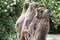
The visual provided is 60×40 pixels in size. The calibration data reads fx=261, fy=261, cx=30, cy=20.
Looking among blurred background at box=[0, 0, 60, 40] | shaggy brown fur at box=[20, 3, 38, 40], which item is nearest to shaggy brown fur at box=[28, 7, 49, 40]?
shaggy brown fur at box=[20, 3, 38, 40]

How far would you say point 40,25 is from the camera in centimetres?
225

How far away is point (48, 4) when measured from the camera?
582cm

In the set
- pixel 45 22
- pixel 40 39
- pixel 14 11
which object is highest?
pixel 45 22

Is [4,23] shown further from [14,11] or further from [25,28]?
[25,28]

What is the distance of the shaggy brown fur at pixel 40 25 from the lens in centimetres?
224

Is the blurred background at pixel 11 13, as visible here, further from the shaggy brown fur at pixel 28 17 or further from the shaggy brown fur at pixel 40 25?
the shaggy brown fur at pixel 40 25

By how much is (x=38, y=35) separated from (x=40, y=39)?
4 cm

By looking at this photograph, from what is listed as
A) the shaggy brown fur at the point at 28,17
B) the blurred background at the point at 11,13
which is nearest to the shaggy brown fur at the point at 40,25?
the shaggy brown fur at the point at 28,17

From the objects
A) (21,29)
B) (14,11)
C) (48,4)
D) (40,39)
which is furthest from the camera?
(14,11)

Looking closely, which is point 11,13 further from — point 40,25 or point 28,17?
point 40,25

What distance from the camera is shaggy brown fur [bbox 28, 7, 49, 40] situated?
7.36 feet

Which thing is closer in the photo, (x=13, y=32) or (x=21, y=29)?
(x=21, y=29)

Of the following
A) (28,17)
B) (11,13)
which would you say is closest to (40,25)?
(28,17)

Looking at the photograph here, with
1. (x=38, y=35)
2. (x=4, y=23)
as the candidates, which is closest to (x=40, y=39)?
(x=38, y=35)
